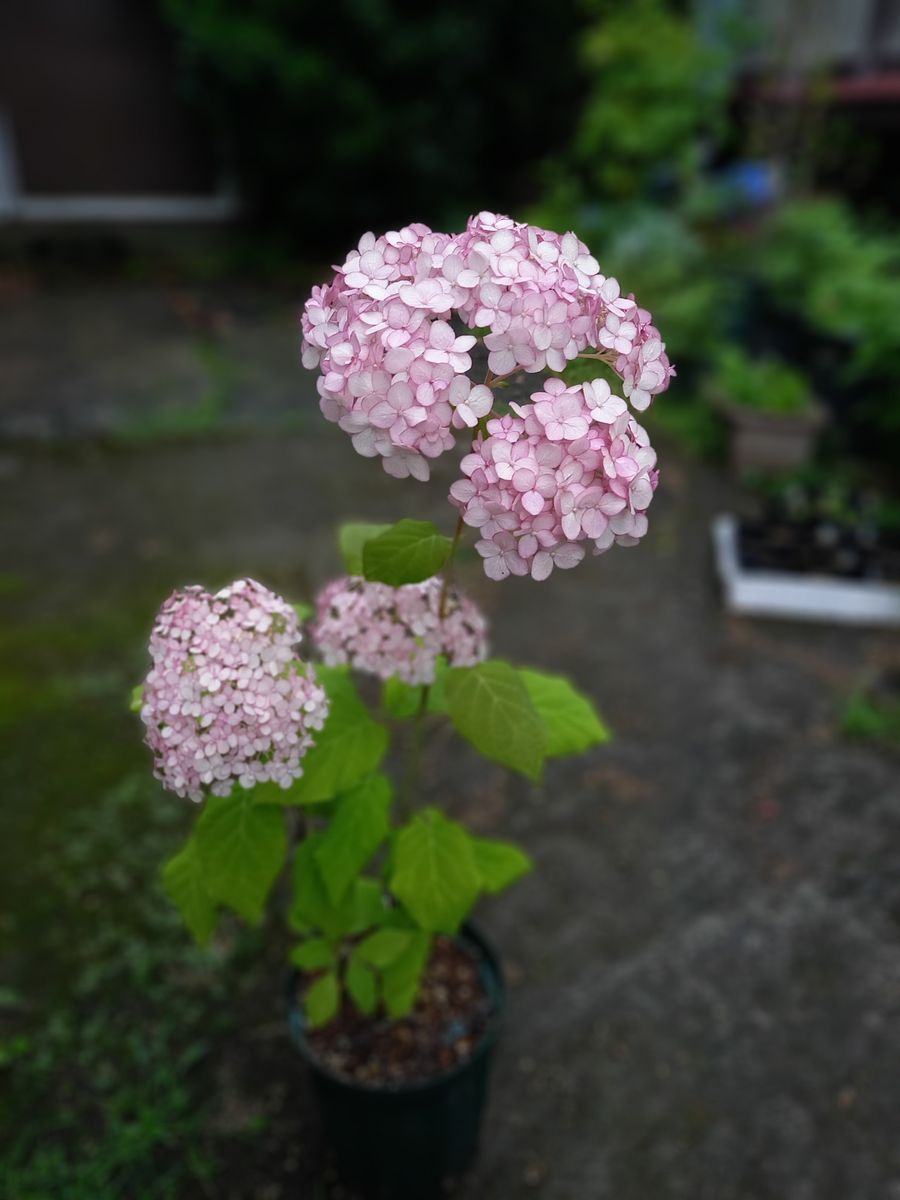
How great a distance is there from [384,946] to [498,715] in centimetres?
61

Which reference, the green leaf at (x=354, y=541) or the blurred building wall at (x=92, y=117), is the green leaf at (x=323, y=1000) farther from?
the blurred building wall at (x=92, y=117)

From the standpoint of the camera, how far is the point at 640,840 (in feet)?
10.2

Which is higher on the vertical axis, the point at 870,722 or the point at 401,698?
the point at 401,698

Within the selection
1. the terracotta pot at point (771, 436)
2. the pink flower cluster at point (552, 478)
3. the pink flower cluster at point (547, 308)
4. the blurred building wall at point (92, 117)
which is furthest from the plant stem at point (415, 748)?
the blurred building wall at point (92, 117)

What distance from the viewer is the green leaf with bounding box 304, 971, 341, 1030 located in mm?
1907

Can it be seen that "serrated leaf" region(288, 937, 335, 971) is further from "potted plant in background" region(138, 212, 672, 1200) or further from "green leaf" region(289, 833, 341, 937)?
"green leaf" region(289, 833, 341, 937)

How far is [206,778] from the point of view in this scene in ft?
4.67

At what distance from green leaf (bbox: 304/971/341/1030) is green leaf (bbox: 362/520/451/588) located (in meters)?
0.93

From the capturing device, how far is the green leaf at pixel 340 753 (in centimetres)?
158

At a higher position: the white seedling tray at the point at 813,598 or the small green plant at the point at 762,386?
the small green plant at the point at 762,386

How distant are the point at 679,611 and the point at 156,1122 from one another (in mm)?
2807

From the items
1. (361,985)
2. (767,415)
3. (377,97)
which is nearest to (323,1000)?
(361,985)

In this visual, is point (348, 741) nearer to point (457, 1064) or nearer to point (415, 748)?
point (415, 748)

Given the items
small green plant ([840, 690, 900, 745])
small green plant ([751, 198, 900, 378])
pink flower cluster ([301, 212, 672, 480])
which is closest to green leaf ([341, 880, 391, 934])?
pink flower cluster ([301, 212, 672, 480])
